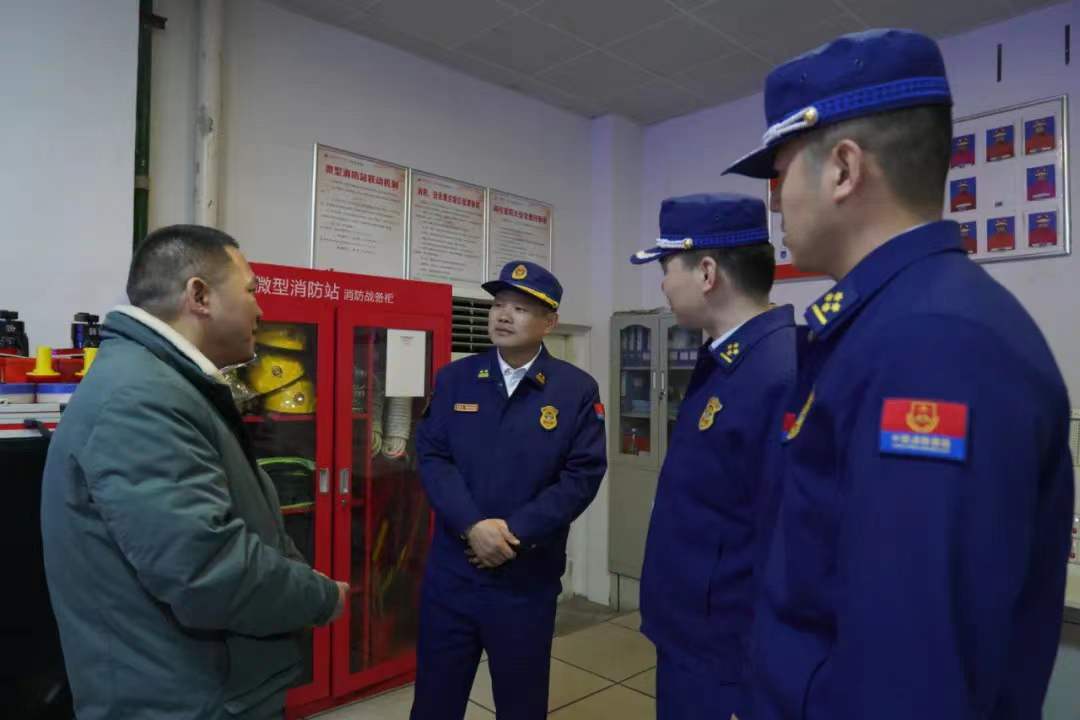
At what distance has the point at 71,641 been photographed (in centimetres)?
121

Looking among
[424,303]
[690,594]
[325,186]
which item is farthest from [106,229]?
[690,594]

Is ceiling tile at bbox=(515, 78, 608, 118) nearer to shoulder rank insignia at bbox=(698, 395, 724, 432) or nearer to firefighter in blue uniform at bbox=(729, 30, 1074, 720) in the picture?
shoulder rank insignia at bbox=(698, 395, 724, 432)

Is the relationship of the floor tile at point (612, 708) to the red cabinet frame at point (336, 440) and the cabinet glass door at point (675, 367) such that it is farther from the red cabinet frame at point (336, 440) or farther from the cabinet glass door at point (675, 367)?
the cabinet glass door at point (675, 367)

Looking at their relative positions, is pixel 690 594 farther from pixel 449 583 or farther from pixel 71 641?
pixel 71 641

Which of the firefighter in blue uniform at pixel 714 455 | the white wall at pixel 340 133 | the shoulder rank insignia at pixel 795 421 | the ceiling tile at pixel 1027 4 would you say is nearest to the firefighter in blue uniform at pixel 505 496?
the firefighter in blue uniform at pixel 714 455

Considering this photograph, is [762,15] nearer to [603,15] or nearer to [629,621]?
[603,15]

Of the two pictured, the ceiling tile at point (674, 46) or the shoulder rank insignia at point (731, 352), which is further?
the ceiling tile at point (674, 46)

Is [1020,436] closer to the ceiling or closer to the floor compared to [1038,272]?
closer to the floor

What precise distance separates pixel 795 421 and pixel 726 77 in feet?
12.2

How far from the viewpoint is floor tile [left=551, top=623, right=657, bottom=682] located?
11.3 feet

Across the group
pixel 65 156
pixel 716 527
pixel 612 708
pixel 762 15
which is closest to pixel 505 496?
pixel 716 527

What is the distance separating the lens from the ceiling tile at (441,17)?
3.21 meters

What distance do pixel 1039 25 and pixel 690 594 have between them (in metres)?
3.57

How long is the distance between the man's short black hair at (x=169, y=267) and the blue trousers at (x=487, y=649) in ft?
3.99
